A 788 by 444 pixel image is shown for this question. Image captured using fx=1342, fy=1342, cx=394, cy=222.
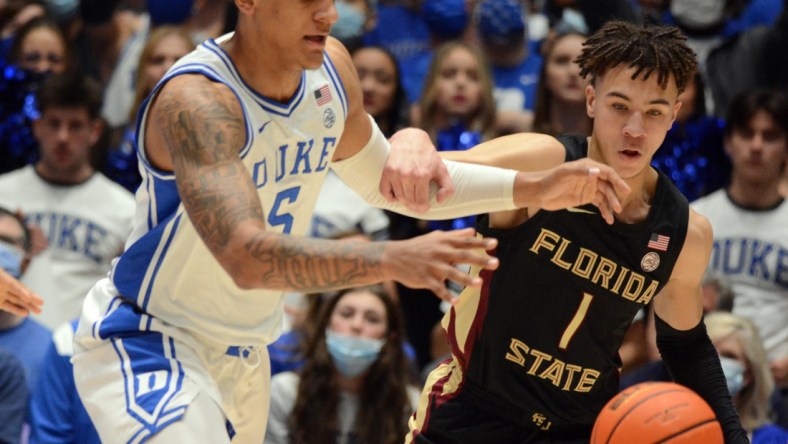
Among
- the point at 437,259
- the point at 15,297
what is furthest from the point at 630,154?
the point at 15,297

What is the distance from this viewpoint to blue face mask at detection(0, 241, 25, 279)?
22.1ft

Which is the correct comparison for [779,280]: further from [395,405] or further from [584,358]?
[584,358]

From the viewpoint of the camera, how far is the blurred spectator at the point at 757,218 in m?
6.97

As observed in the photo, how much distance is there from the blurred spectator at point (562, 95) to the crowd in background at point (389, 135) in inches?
0.4

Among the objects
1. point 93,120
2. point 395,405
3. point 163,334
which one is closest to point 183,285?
point 163,334

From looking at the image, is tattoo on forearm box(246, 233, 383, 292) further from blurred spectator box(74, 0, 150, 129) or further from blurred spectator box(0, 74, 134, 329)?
blurred spectator box(74, 0, 150, 129)

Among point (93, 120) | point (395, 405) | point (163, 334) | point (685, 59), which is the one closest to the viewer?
point (163, 334)

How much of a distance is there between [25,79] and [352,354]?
300 centimetres

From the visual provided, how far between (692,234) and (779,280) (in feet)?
8.71

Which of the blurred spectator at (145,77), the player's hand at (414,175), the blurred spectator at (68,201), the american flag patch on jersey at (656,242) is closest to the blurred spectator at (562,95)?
the blurred spectator at (145,77)

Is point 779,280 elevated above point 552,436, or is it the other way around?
point 552,436

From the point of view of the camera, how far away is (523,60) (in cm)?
839

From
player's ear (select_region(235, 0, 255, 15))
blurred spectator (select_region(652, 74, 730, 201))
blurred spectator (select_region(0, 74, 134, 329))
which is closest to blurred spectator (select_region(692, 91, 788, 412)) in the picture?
blurred spectator (select_region(652, 74, 730, 201))

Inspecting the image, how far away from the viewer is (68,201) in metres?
7.54
